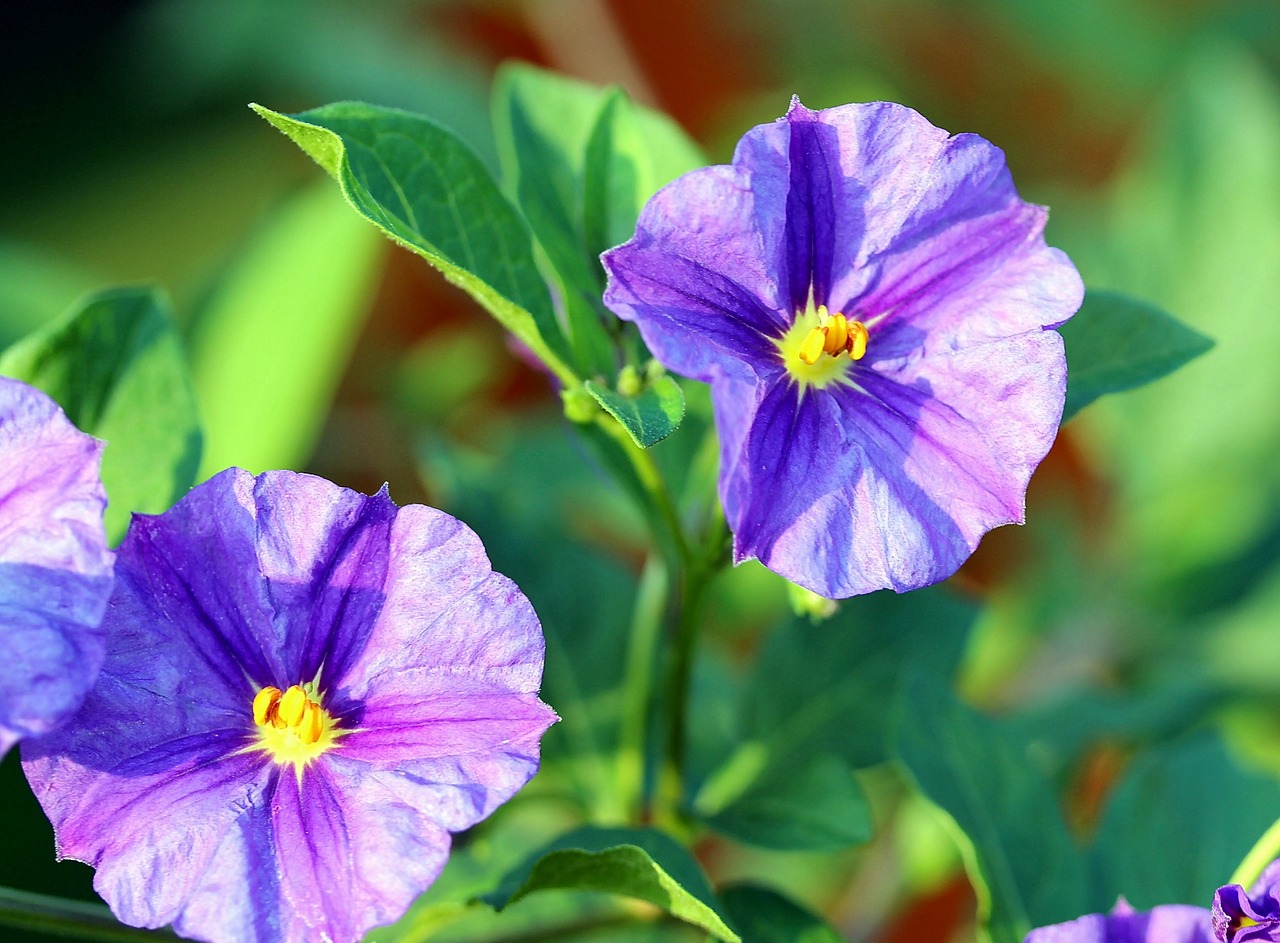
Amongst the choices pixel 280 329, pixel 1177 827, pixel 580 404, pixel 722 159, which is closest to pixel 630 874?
pixel 580 404

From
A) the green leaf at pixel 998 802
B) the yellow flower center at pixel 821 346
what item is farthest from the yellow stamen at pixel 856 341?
the green leaf at pixel 998 802

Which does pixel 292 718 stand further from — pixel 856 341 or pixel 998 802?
pixel 998 802

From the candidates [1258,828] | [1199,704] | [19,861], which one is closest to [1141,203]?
[1199,704]

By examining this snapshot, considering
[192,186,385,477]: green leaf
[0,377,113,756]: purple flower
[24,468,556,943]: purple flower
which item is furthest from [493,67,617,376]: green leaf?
[192,186,385,477]: green leaf

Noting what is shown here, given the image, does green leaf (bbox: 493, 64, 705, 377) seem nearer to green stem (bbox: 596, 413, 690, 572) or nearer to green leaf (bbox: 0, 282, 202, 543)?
green stem (bbox: 596, 413, 690, 572)

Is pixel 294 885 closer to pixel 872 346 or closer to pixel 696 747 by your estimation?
pixel 872 346

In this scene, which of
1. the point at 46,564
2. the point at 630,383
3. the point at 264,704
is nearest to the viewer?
the point at 46,564
